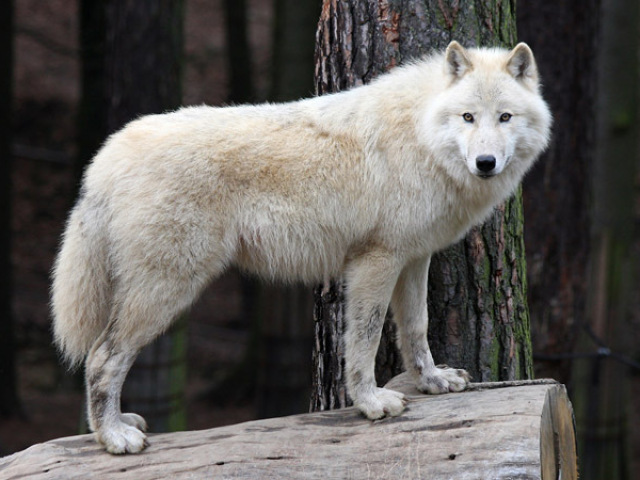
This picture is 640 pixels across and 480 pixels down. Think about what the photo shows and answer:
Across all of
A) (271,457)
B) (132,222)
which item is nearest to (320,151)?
(132,222)

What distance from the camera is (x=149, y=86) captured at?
23.6 ft

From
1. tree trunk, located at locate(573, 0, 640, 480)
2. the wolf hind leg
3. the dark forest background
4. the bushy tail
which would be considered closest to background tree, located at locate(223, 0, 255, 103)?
the dark forest background

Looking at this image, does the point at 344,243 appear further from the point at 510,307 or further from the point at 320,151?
→ the point at 510,307

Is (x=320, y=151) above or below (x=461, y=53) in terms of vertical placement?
below

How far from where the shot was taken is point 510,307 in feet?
17.1

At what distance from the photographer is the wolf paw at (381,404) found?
430cm

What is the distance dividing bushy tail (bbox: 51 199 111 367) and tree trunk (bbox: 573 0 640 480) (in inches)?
232

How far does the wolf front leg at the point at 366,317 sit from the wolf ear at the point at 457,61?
108 cm

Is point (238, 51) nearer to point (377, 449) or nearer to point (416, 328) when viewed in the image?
point (416, 328)

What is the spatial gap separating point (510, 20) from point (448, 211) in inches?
66.6

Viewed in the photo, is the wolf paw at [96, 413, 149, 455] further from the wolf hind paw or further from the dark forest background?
the dark forest background

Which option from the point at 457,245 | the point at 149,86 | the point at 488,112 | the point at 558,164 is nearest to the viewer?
the point at 488,112

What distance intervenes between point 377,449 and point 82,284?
Answer: 183 centimetres

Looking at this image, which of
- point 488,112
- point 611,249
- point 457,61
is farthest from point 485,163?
point 611,249
